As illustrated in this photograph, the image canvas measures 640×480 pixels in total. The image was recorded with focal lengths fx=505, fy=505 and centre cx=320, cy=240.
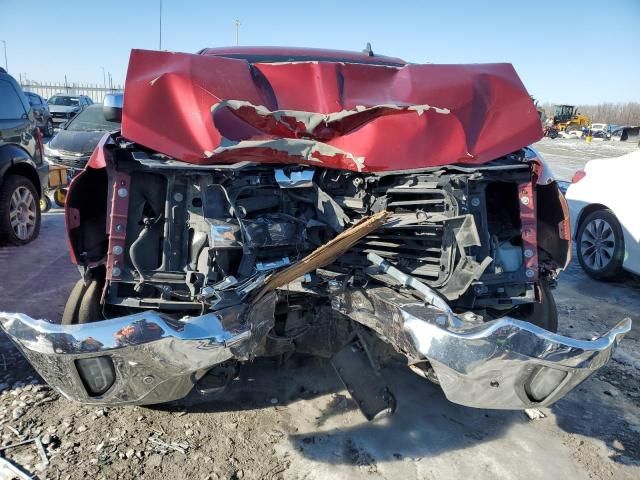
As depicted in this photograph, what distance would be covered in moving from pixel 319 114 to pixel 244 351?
1.32 meters

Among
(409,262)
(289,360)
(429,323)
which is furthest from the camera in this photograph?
(289,360)

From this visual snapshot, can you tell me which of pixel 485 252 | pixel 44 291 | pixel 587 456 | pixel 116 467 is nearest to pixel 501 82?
pixel 485 252

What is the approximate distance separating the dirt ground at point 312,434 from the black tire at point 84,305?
21.1 inches

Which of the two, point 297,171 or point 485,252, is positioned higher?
point 297,171

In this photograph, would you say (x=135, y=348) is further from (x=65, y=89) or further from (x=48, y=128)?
(x=65, y=89)

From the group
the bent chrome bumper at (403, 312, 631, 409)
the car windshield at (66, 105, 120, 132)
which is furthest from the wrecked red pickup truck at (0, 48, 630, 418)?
the car windshield at (66, 105, 120, 132)

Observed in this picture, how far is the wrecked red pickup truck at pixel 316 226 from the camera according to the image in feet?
7.38

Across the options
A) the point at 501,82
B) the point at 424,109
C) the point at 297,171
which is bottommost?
the point at 297,171

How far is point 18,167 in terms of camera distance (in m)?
5.80

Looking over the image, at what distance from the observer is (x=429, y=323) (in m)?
2.11

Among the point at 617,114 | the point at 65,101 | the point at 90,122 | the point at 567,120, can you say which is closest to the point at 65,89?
the point at 65,101

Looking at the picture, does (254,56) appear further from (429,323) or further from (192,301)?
(429,323)

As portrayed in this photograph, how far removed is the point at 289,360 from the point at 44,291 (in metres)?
2.51

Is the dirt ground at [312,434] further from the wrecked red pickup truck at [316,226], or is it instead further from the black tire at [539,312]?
the black tire at [539,312]
